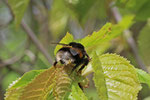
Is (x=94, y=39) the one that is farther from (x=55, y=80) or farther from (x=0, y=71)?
(x=0, y=71)

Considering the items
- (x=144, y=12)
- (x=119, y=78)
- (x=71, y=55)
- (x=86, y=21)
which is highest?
(x=86, y=21)

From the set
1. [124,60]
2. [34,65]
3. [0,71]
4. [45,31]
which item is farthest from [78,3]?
[45,31]

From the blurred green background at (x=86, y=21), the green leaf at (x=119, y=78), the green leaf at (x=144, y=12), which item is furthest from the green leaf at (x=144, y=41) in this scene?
the green leaf at (x=119, y=78)

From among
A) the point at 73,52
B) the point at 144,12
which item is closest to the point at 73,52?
the point at 73,52

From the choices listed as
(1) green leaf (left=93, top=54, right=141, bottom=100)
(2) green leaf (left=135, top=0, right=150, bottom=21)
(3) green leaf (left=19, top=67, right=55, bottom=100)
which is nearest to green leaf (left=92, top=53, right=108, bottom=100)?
(1) green leaf (left=93, top=54, right=141, bottom=100)

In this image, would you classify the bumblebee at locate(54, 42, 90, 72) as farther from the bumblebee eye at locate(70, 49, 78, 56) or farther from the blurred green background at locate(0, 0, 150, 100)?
the blurred green background at locate(0, 0, 150, 100)

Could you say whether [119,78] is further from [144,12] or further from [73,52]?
[144,12]

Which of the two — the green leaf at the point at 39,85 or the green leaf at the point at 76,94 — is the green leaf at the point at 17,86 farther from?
the green leaf at the point at 76,94
